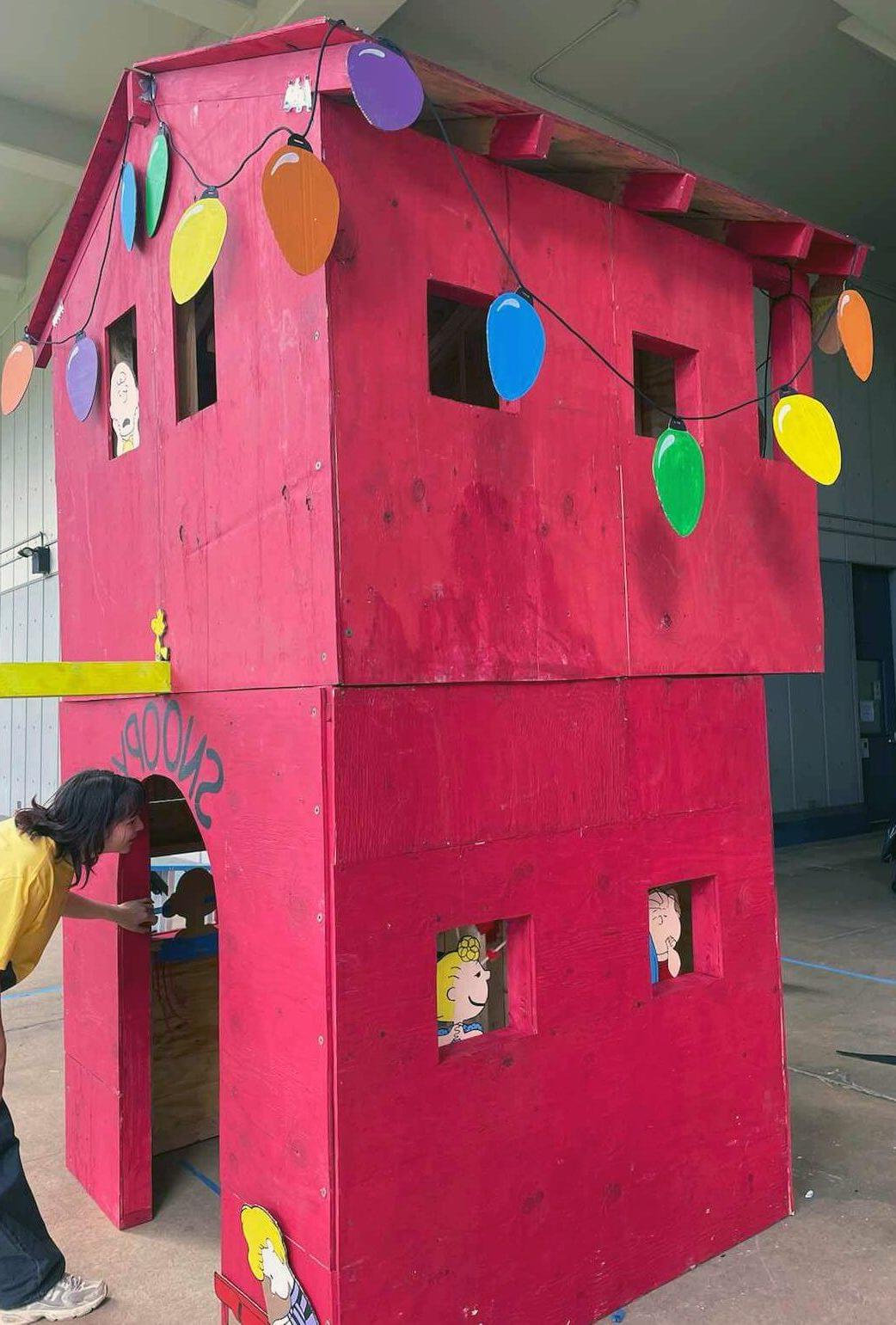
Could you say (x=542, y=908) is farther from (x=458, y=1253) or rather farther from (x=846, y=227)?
(x=846, y=227)

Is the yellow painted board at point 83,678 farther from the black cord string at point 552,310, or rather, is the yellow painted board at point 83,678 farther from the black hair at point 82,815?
the black cord string at point 552,310

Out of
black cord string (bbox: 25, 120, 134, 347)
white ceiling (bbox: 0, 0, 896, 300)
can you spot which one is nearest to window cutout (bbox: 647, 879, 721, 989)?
black cord string (bbox: 25, 120, 134, 347)

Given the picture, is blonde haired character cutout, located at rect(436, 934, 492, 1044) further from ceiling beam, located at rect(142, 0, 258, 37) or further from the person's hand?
ceiling beam, located at rect(142, 0, 258, 37)

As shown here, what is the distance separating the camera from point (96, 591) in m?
3.54

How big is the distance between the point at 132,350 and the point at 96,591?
0.90m

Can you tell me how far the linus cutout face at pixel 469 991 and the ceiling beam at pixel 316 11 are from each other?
6129 mm

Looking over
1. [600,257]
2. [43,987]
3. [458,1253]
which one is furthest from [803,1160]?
[43,987]

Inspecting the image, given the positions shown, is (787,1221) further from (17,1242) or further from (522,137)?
(522,137)

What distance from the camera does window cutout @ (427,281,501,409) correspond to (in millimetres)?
3738

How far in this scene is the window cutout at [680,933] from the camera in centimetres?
321

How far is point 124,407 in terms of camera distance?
347cm

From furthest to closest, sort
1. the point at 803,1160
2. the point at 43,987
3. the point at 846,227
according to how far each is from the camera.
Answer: the point at 846,227, the point at 43,987, the point at 803,1160

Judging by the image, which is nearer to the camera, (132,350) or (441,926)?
(441,926)

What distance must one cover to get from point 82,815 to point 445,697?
116 centimetres
